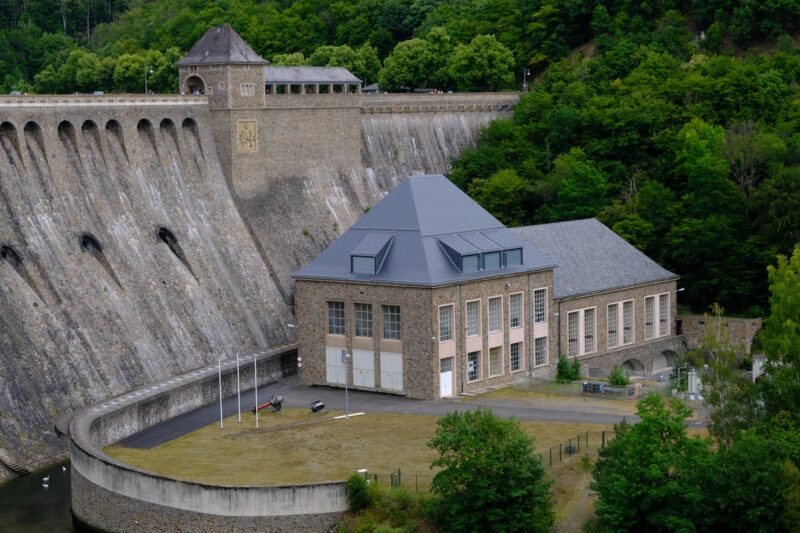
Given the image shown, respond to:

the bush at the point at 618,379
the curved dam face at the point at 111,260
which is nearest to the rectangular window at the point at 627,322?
the bush at the point at 618,379

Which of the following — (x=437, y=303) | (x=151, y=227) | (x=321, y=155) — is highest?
(x=321, y=155)

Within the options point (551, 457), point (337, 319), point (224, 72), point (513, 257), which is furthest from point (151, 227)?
point (551, 457)

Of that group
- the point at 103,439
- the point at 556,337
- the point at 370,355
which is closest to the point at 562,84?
the point at 556,337

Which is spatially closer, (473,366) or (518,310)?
(473,366)

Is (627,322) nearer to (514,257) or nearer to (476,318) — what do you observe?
(514,257)

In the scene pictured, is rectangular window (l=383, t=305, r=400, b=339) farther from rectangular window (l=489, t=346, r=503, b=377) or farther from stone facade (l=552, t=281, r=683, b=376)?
stone facade (l=552, t=281, r=683, b=376)

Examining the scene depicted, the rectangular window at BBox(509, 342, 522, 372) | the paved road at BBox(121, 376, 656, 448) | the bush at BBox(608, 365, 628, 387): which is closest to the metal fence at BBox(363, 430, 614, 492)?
the paved road at BBox(121, 376, 656, 448)
